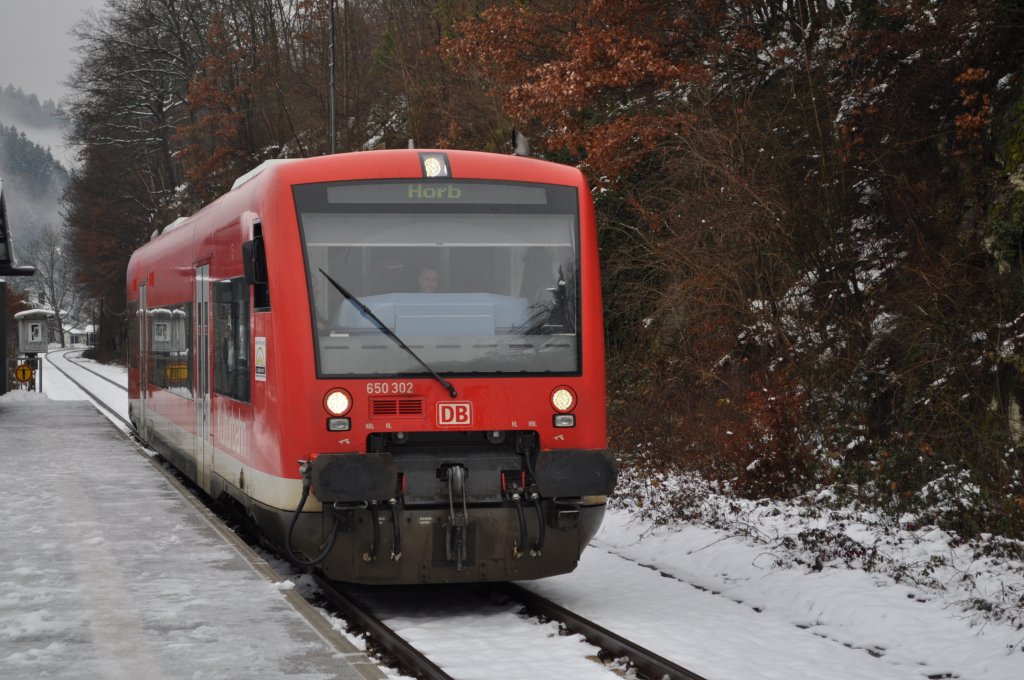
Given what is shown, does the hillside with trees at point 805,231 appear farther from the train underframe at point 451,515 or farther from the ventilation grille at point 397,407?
the ventilation grille at point 397,407

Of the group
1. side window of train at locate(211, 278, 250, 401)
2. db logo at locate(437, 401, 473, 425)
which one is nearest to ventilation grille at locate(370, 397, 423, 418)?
db logo at locate(437, 401, 473, 425)

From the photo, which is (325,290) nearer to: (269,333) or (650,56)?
(269,333)

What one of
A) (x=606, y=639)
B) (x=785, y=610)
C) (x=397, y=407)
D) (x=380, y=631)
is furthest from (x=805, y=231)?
(x=380, y=631)

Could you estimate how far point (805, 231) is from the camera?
14.8m

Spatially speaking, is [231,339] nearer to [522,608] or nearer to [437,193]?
[437,193]

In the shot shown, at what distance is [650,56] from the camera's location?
55.6ft

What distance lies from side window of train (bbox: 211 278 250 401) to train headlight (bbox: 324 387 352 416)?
5.10ft

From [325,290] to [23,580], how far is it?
304 centimetres

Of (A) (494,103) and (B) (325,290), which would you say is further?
(A) (494,103)

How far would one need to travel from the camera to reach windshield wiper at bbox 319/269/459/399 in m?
8.89

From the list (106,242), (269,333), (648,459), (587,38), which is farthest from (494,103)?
(106,242)

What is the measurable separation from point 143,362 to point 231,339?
10.1 m

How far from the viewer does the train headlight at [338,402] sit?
28.8 feet

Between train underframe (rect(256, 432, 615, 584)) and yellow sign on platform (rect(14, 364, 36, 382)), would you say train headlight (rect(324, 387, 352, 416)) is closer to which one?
train underframe (rect(256, 432, 615, 584))
